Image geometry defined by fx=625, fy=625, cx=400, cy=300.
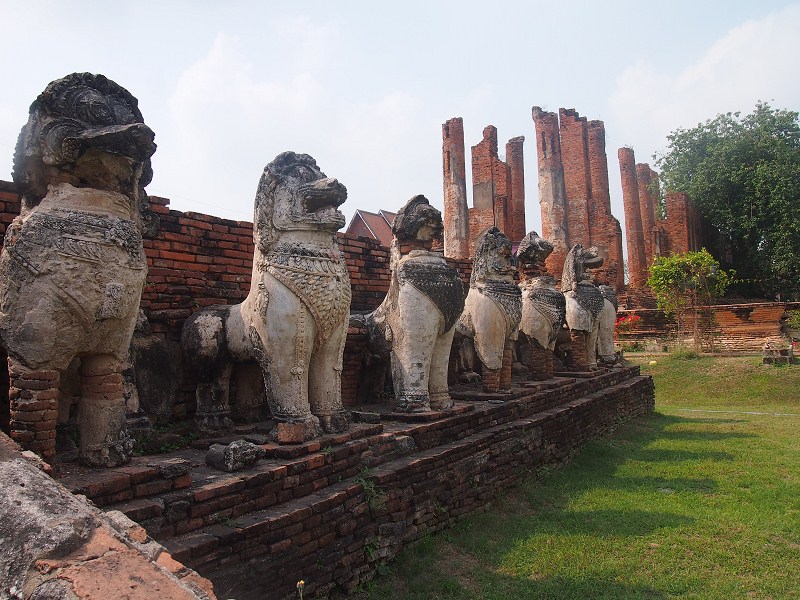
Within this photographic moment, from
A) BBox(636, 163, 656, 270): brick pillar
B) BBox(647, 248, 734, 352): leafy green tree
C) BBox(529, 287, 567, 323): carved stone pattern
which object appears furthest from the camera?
BBox(636, 163, 656, 270): brick pillar

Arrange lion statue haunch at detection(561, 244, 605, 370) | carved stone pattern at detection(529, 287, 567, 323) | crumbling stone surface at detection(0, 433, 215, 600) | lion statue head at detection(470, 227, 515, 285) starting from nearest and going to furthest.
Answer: crumbling stone surface at detection(0, 433, 215, 600) → lion statue head at detection(470, 227, 515, 285) → carved stone pattern at detection(529, 287, 567, 323) → lion statue haunch at detection(561, 244, 605, 370)

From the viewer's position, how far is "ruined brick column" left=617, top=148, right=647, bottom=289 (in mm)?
27734

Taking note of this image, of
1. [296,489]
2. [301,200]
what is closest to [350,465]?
[296,489]

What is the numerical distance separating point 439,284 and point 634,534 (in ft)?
7.71

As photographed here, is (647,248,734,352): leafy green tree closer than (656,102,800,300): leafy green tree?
Yes

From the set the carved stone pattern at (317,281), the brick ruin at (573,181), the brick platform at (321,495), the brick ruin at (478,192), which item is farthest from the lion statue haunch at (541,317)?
the brick ruin at (573,181)

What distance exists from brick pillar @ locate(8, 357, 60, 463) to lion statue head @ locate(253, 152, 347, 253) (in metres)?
1.60

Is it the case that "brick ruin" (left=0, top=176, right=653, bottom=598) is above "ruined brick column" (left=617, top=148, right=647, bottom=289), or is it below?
below

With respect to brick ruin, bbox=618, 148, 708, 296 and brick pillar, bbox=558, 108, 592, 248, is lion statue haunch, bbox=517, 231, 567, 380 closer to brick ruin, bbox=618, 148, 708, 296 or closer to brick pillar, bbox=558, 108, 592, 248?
brick ruin, bbox=618, 148, 708, 296

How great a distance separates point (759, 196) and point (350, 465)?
2558 cm

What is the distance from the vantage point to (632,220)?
1137 inches

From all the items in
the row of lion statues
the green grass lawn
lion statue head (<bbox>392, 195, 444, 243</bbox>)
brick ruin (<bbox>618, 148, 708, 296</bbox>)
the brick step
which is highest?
brick ruin (<bbox>618, 148, 708, 296</bbox>)

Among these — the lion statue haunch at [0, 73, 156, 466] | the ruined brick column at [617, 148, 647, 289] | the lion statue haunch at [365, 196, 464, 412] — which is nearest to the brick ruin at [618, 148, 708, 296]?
the ruined brick column at [617, 148, 647, 289]

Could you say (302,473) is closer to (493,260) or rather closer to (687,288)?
(493,260)
